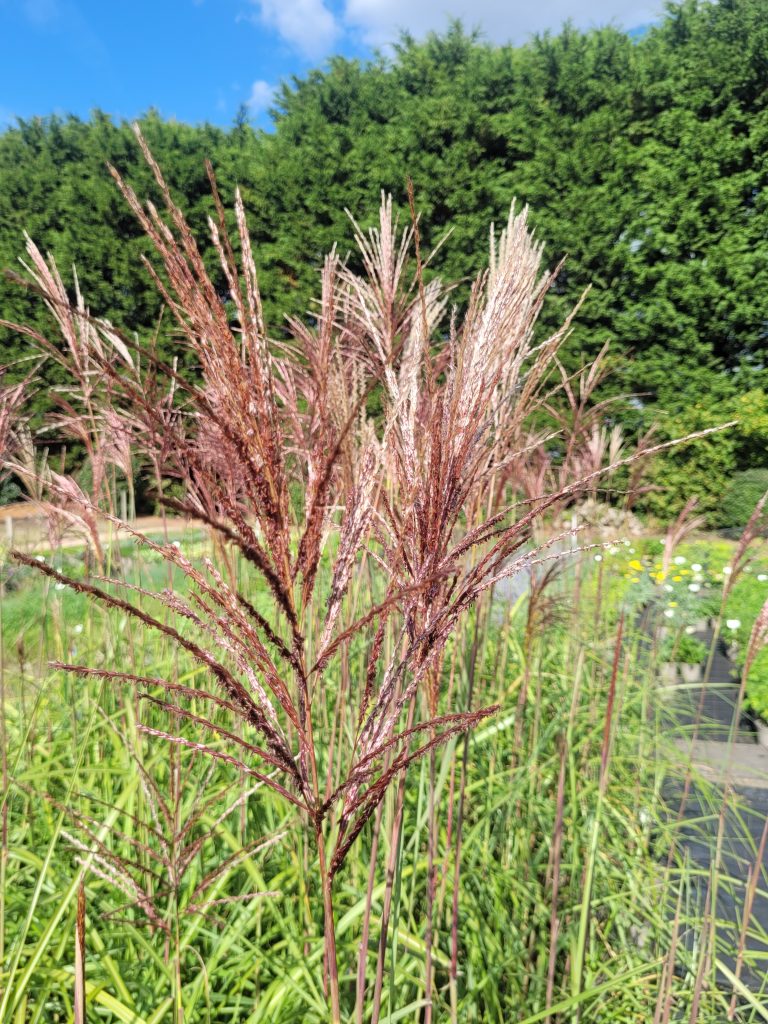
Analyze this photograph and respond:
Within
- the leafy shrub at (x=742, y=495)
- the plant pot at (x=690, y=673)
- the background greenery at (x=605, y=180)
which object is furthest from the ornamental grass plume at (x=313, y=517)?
the leafy shrub at (x=742, y=495)

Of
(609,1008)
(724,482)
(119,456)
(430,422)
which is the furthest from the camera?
(724,482)

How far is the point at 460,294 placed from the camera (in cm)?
1052

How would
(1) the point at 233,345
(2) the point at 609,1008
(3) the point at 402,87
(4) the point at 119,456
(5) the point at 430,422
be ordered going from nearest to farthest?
1. (1) the point at 233,345
2. (5) the point at 430,422
3. (2) the point at 609,1008
4. (4) the point at 119,456
5. (3) the point at 402,87

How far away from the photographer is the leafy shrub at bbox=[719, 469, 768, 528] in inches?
380

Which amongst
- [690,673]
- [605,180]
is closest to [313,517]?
[690,673]

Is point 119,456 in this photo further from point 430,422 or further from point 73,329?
point 430,422

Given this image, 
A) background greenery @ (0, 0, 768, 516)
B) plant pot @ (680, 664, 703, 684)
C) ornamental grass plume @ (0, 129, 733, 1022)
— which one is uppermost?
background greenery @ (0, 0, 768, 516)

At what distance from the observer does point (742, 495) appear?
9.82 m

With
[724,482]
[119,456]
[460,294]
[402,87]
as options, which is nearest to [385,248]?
[119,456]

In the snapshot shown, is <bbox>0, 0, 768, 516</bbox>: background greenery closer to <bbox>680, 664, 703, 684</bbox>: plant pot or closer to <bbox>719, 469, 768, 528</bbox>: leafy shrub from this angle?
<bbox>719, 469, 768, 528</bbox>: leafy shrub

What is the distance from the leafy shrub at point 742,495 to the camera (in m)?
9.65

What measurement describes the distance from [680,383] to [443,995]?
10.9 metres

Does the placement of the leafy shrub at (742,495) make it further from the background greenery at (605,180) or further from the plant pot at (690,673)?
the plant pot at (690,673)

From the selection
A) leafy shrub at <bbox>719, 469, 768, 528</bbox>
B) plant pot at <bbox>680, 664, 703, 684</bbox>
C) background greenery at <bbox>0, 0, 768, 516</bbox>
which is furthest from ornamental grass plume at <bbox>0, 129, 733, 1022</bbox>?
leafy shrub at <bbox>719, 469, 768, 528</bbox>
